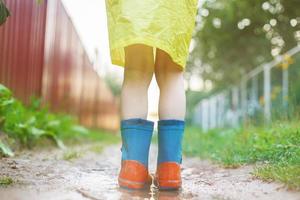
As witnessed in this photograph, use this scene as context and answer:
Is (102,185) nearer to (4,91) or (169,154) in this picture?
(169,154)

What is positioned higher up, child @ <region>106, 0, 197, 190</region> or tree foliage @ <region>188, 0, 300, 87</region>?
tree foliage @ <region>188, 0, 300, 87</region>

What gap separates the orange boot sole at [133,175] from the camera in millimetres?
1853

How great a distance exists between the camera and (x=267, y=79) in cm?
682

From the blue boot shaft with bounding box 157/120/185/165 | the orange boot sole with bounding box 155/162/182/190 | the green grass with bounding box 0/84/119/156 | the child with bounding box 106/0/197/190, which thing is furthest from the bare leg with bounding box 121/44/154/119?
the green grass with bounding box 0/84/119/156

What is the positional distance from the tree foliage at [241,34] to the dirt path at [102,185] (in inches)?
132

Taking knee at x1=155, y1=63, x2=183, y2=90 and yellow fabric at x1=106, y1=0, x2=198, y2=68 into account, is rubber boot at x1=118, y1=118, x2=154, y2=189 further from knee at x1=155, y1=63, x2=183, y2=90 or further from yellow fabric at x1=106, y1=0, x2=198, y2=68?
yellow fabric at x1=106, y1=0, x2=198, y2=68

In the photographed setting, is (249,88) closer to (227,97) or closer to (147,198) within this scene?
(227,97)

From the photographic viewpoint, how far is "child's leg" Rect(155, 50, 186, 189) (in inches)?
75.7

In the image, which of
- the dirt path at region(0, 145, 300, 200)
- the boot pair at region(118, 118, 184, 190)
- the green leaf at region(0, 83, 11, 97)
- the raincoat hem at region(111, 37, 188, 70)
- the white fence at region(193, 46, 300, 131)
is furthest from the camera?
the white fence at region(193, 46, 300, 131)

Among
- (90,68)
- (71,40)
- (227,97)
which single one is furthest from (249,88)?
(71,40)

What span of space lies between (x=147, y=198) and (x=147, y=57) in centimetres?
60

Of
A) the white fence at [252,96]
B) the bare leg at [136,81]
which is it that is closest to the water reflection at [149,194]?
the bare leg at [136,81]

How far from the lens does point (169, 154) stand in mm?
1938

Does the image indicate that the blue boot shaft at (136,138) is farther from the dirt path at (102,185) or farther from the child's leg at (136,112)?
the dirt path at (102,185)
